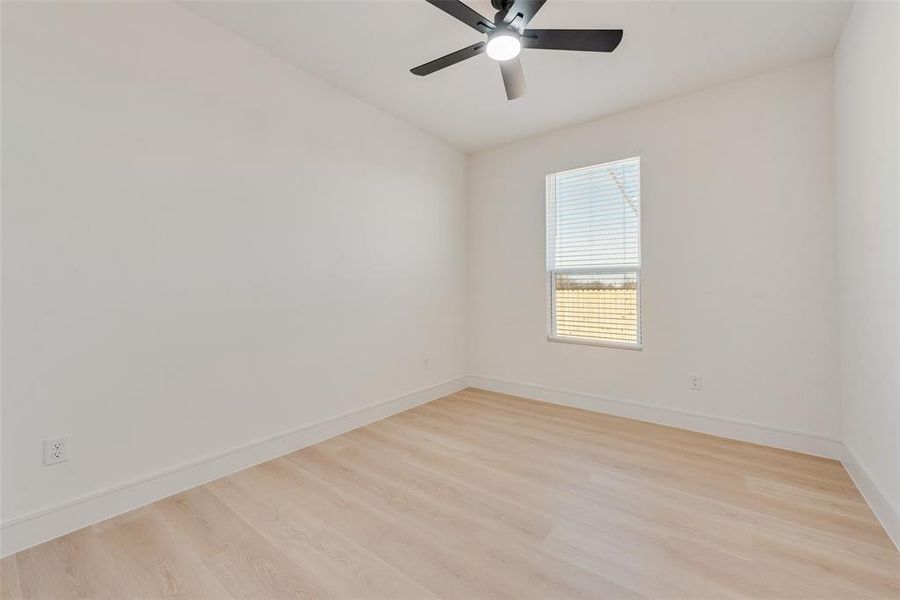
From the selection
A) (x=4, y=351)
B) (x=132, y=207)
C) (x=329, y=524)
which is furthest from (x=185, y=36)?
(x=329, y=524)

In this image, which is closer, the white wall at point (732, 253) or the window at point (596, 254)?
the white wall at point (732, 253)

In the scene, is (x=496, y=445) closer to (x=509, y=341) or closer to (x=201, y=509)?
(x=509, y=341)

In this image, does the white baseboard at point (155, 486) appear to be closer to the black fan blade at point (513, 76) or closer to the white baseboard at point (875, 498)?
the black fan blade at point (513, 76)

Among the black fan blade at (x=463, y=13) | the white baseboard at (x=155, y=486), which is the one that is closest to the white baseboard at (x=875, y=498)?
the black fan blade at (x=463, y=13)

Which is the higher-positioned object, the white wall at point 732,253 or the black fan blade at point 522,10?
the black fan blade at point 522,10

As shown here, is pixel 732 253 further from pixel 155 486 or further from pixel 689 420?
pixel 155 486

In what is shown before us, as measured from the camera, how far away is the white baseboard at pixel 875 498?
5.26 ft

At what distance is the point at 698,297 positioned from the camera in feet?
9.53

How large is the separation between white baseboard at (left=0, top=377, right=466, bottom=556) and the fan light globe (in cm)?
257

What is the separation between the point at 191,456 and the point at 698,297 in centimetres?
352

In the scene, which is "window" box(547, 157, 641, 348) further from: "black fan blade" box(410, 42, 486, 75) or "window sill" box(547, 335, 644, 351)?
"black fan blade" box(410, 42, 486, 75)

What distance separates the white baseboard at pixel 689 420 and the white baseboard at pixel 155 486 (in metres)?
1.63

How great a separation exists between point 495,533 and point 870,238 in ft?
7.52

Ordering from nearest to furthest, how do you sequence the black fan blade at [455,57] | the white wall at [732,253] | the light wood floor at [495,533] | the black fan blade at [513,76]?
1. the light wood floor at [495,533]
2. the black fan blade at [455,57]
3. the black fan blade at [513,76]
4. the white wall at [732,253]
